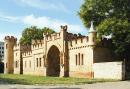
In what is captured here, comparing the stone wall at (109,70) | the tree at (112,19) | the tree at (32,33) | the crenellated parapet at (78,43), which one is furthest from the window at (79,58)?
the tree at (32,33)

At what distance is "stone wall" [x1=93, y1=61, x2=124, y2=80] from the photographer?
39.6 metres

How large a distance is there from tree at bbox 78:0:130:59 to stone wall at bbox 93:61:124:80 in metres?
3.02

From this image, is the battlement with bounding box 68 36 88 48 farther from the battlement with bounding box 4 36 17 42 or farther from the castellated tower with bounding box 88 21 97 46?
the battlement with bounding box 4 36 17 42

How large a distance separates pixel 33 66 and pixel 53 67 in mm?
6903

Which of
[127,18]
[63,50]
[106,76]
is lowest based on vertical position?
[106,76]

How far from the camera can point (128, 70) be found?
40.0m

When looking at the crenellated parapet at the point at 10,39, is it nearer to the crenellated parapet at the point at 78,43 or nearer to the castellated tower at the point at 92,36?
the crenellated parapet at the point at 78,43

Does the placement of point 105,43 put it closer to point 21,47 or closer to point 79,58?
point 79,58

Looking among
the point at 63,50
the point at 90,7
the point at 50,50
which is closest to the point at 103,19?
the point at 90,7

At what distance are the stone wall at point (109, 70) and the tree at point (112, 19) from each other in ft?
9.92

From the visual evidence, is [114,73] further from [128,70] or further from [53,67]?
[53,67]

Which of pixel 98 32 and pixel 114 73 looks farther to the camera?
pixel 98 32

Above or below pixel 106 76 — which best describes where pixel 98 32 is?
above

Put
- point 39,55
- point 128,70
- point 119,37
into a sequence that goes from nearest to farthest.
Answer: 1. point 128,70
2. point 119,37
3. point 39,55
